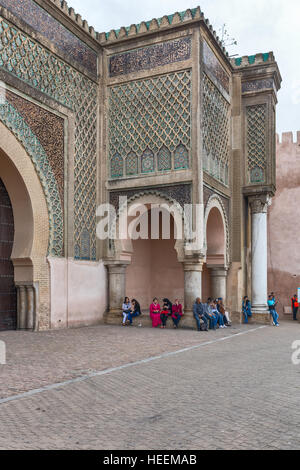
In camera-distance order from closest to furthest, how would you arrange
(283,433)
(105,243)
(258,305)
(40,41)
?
(283,433) < (40,41) < (105,243) < (258,305)

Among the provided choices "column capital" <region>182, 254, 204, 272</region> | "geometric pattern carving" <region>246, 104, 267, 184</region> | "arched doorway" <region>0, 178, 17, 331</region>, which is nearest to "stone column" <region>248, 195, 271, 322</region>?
"geometric pattern carving" <region>246, 104, 267, 184</region>

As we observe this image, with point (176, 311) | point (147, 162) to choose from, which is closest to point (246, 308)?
point (176, 311)

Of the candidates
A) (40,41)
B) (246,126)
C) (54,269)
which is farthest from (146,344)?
(246,126)

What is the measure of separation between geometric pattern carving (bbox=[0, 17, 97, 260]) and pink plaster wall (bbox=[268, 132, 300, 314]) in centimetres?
911

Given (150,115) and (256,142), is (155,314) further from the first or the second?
(256,142)

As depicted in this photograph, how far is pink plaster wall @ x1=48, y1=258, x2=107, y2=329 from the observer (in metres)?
10.7

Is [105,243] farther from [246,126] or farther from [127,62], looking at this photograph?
[246,126]

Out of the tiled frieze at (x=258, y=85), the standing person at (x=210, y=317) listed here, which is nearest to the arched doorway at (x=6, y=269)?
the standing person at (x=210, y=317)

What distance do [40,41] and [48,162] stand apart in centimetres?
262

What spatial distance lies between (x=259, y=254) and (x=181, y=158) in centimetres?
472

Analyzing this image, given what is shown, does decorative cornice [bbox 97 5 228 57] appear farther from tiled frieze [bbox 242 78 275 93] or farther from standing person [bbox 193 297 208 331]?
standing person [bbox 193 297 208 331]

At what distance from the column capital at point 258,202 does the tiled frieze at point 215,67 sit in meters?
3.33

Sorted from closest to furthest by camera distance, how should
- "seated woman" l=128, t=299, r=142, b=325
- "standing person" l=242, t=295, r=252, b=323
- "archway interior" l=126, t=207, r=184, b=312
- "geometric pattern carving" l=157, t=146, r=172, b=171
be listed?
"geometric pattern carving" l=157, t=146, r=172, b=171 < "seated woman" l=128, t=299, r=142, b=325 < "standing person" l=242, t=295, r=252, b=323 < "archway interior" l=126, t=207, r=184, b=312

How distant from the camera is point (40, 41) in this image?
10547 mm
